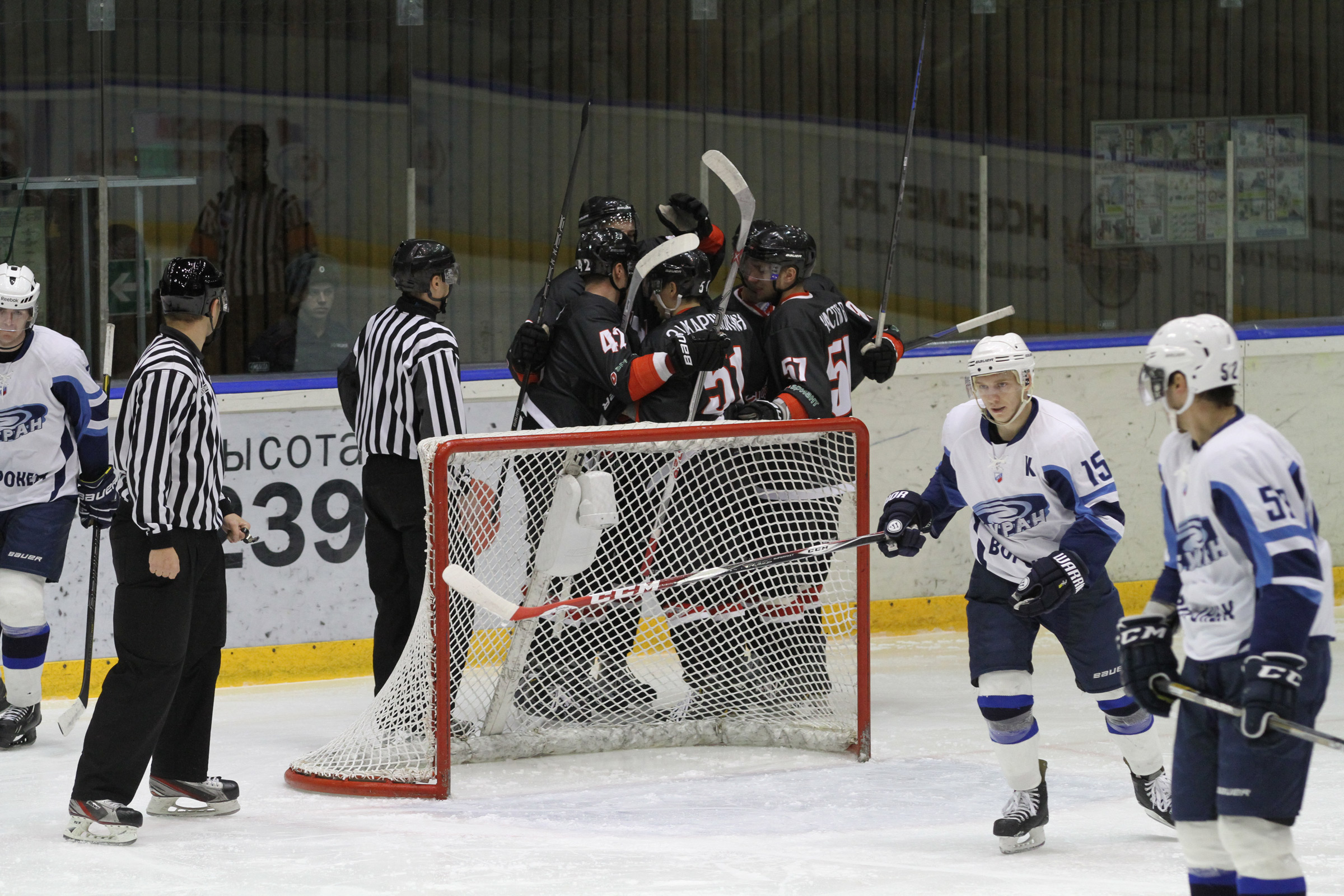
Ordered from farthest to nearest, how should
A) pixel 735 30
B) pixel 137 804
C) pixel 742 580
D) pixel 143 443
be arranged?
pixel 735 30, pixel 742 580, pixel 137 804, pixel 143 443

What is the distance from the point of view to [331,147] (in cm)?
619

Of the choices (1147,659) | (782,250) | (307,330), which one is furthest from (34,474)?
(1147,659)

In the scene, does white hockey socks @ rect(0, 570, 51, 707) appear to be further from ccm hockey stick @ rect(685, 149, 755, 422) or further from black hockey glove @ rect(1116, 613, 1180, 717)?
black hockey glove @ rect(1116, 613, 1180, 717)

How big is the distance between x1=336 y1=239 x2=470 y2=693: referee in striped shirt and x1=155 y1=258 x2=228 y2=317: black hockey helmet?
0.70m

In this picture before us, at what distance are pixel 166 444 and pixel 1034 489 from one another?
1720mm

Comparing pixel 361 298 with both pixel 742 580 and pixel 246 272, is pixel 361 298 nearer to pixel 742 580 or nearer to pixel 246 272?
pixel 246 272

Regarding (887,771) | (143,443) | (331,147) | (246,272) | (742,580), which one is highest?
(331,147)

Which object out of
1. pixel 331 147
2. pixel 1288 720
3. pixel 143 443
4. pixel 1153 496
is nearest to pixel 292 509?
pixel 331 147

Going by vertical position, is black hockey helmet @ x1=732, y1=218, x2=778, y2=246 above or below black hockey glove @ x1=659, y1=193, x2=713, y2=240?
below

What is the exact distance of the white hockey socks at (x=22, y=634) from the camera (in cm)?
488

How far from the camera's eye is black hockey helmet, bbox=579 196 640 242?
520 centimetres

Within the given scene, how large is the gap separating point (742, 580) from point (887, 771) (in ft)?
2.19

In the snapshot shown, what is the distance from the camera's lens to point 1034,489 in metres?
3.79

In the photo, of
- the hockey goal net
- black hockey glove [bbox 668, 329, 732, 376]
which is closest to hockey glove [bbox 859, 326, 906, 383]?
the hockey goal net
